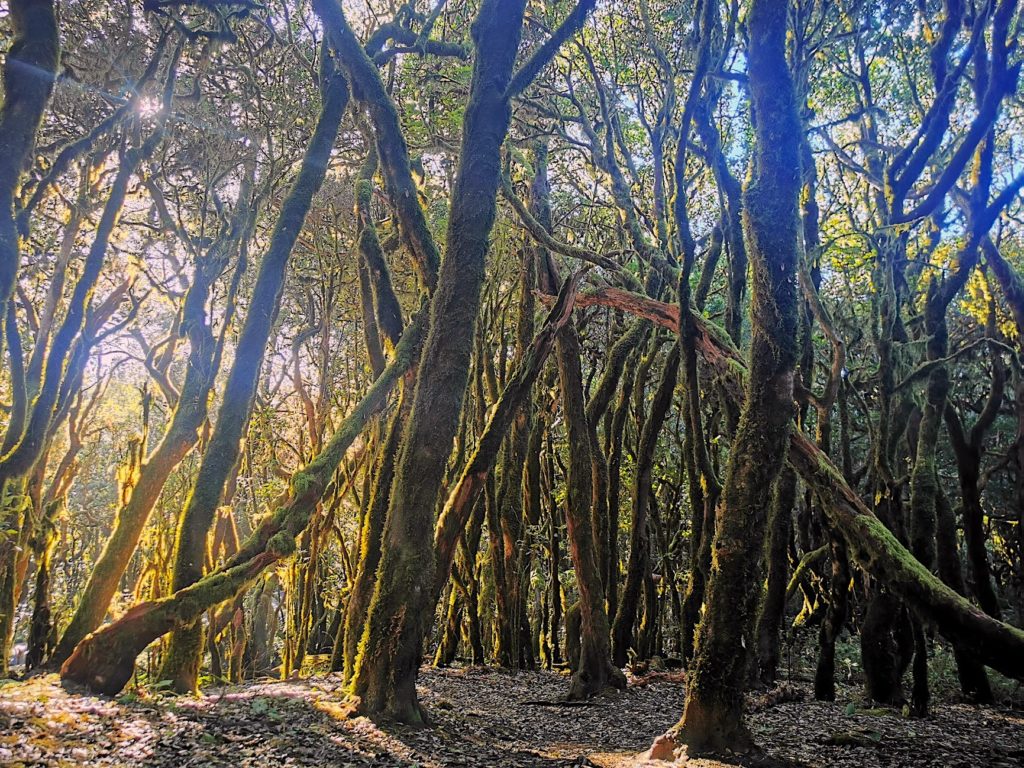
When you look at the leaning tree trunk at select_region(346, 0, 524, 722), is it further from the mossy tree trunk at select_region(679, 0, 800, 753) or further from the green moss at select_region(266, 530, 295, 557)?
the mossy tree trunk at select_region(679, 0, 800, 753)

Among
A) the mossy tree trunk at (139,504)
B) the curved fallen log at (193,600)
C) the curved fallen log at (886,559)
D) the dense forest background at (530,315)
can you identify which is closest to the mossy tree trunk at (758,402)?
the dense forest background at (530,315)

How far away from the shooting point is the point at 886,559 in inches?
219

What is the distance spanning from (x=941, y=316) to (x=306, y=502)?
786 centimetres

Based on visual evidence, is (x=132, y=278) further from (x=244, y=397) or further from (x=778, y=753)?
(x=778, y=753)

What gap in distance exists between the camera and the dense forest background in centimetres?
565

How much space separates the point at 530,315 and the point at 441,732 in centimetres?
724

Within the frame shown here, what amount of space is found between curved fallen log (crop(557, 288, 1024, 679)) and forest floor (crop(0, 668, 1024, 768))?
4.10ft

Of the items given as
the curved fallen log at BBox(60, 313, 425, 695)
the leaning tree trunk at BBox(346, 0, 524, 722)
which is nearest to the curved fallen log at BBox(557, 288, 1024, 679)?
the leaning tree trunk at BBox(346, 0, 524, 722)

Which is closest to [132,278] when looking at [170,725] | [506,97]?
[506,97]

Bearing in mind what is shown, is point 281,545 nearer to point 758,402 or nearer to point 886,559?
point 758,402

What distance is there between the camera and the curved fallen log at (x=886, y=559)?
4840 mm

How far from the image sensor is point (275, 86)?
11.5 metres

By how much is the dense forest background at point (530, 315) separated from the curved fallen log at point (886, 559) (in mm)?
27

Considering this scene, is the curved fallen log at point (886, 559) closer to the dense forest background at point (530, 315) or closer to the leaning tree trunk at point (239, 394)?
the dense forest background at point (530, 315)
